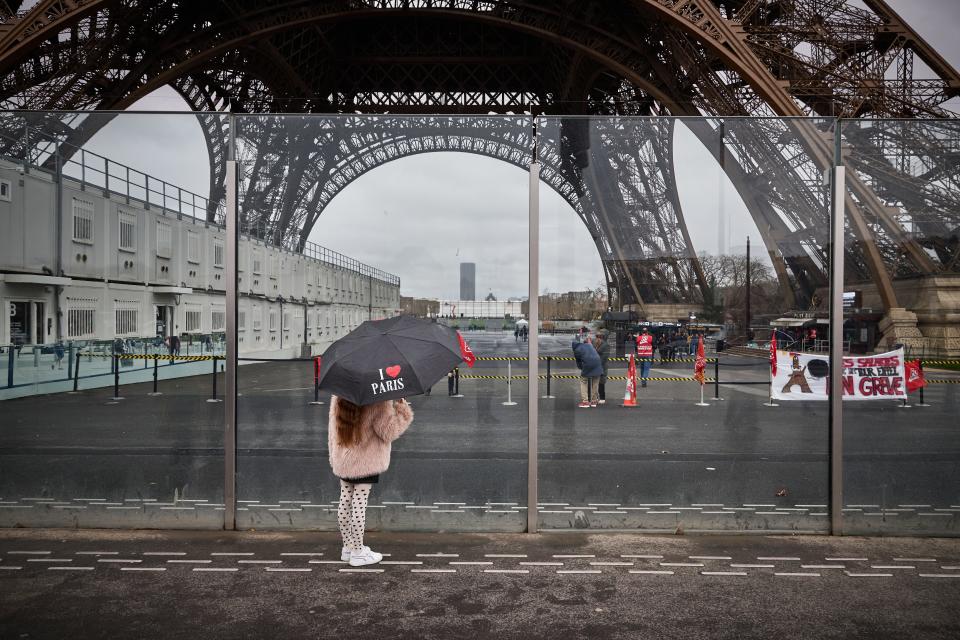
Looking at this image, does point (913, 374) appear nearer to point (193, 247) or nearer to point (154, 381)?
point (193, 247)

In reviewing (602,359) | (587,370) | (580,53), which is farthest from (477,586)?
(580,53)

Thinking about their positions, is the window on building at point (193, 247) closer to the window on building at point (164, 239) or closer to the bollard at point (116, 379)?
the window on building at point (164, 239)

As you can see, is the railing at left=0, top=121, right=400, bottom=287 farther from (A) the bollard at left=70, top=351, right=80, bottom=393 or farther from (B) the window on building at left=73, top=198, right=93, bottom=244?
(A) the bollard at left=70, top=351, right=80, bottom=393

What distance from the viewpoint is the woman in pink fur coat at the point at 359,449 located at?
4406 mm

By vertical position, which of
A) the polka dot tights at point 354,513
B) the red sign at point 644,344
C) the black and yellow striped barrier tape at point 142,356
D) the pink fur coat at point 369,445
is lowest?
the polka dot tights at point 354,513

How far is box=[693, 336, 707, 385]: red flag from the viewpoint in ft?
18.7

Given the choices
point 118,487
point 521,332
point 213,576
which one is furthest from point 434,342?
point 118,487

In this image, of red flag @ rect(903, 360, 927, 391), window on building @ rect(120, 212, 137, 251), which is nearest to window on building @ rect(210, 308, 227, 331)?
window on building @ rect(120, 212, 137, 251)

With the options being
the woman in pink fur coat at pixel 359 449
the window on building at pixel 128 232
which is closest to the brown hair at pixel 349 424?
the woman in pink fur coat at pixel 359 449

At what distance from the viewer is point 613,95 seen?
97.1 ft

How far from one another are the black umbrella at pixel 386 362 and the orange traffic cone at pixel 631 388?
1.55 metres

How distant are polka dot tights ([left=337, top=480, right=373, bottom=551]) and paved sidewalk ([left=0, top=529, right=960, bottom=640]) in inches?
7.8

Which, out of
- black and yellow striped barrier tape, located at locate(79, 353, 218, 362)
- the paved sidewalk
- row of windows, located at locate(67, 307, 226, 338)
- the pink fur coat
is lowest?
the paved sidewalk

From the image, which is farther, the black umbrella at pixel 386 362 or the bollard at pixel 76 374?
the bollard at pixel 76 374
